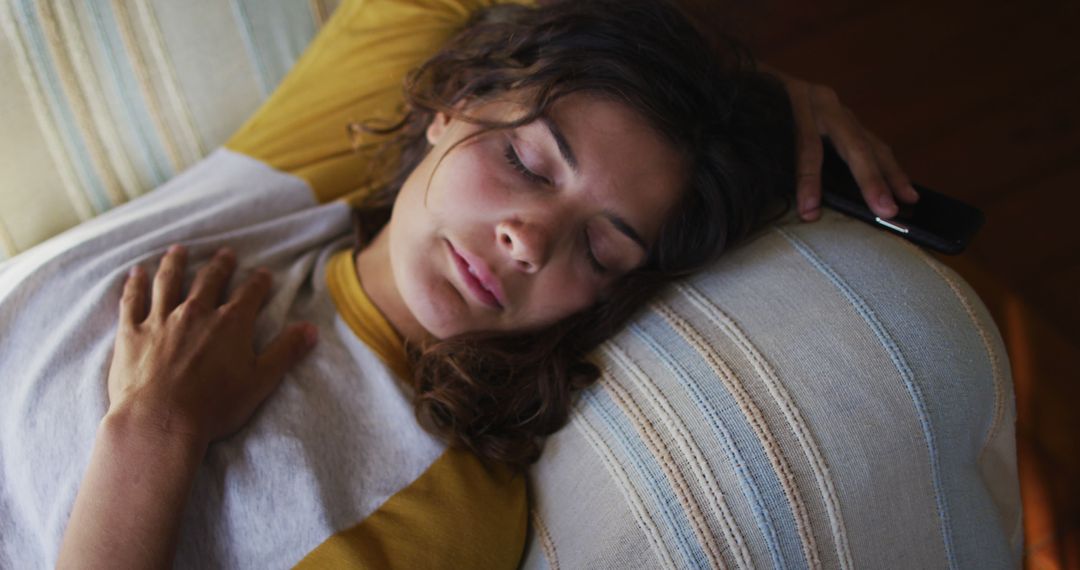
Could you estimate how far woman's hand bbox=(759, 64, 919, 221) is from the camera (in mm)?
938

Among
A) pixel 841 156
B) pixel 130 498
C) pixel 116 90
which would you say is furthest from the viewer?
pixel 116 90

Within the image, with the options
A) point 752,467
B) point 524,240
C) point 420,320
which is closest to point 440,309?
point 420,320

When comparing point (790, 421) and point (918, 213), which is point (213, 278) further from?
point (918, 213)

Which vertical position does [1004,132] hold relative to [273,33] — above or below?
below

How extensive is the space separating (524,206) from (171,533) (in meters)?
0.46

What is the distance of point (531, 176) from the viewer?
0.89 meters

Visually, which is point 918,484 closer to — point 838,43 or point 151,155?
point 151,155

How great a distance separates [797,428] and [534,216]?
333 millimetres

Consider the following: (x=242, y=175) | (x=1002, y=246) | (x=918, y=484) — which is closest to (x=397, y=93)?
(x=242, y=175)

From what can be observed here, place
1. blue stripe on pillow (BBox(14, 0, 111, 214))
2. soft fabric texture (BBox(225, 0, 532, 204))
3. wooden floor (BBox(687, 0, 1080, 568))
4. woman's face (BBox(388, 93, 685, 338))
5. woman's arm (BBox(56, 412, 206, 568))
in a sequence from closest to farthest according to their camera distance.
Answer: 1. woman's arm (BBox(56, 412, 206, 568))
2. woman's face (BBox(388, 93, 685, 338))
3. blue stripe on pillow (BBox(14, 0, 111, 214))
4. soft fabric texture (BBox(225, 0, 532, 204))
5. wooden floor (BBox(687, 0, 1080, 568))

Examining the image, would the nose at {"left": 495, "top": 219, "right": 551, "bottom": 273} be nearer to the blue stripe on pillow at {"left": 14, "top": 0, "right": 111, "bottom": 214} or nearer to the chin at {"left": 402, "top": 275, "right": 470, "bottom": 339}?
the chin at {"left": 402, "top": 275, "right": 470, "bottom": 339}

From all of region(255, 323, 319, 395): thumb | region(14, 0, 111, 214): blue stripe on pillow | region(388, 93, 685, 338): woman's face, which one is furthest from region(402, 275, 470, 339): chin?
region(14, 0, 111, 214): blue stripe on pillow

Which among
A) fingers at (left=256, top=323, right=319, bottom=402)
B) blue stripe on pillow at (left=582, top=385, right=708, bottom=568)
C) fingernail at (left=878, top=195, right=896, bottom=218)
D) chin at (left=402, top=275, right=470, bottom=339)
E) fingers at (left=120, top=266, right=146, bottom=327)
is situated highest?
fingers at (left=120, top=266, right=146, bottom=327)

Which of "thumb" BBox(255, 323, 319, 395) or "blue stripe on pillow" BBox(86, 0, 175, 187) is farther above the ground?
"blue stripe on pillow" BBox(86, 0, 175, 187)
